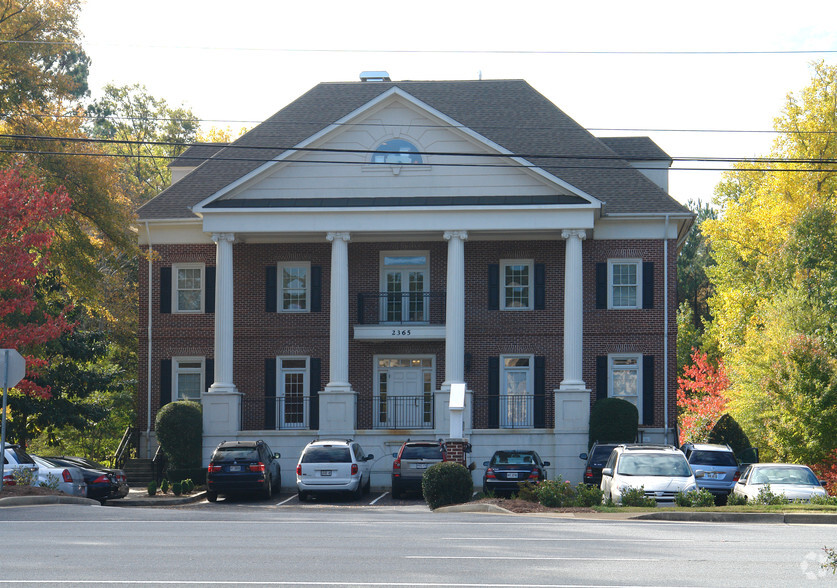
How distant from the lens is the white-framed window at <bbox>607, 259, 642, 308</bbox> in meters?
35.8

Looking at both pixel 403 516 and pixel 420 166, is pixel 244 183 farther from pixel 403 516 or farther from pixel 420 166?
pixel 403 516

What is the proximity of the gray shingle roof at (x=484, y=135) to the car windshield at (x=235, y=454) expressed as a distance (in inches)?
426

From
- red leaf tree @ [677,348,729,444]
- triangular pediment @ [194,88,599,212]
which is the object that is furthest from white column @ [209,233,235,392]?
red leaf tree @ [677,348,729,444]

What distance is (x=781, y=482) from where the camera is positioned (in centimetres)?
2458

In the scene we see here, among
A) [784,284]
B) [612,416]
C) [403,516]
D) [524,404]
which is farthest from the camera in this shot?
[784,284]

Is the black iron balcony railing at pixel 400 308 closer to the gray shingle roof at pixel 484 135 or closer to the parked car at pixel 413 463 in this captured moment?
the gray shingle roof at pixel 484 135

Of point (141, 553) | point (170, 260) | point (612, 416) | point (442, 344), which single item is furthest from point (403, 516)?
point (170, 260)

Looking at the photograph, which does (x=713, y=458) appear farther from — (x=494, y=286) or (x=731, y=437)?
(x=494, y=286)

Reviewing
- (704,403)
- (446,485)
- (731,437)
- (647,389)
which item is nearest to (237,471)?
(446,485)

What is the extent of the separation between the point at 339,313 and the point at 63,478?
425 inches

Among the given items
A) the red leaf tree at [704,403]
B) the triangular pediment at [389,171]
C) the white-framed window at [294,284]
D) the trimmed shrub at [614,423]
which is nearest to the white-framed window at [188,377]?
the white-framed window at [294,284]

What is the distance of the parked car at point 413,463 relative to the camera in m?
28.5

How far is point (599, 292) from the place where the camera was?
3578 centimetres

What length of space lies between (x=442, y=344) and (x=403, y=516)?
14692 mm
